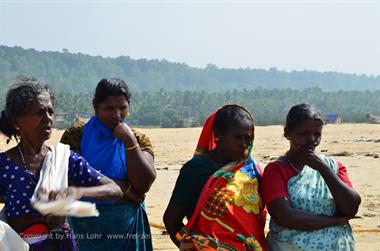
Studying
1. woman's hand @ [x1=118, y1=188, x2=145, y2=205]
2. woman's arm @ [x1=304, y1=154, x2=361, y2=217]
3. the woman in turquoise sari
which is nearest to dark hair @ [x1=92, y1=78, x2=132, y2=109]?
the woman in turquoise sari

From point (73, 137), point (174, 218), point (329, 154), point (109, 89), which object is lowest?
point (329, 154)

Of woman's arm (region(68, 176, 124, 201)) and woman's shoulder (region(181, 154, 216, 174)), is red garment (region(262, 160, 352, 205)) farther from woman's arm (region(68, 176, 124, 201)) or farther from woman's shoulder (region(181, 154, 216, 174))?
woman's arm (region(68, 176, 124, 201))

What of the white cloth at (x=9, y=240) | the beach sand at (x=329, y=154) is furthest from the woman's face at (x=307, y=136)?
the beach sand at (x=329, y=154)

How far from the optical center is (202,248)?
13.5 ft

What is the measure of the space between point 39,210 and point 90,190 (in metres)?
0.34

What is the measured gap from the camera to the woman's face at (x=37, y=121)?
3746 mm

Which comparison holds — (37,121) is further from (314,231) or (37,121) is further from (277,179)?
(314,231)

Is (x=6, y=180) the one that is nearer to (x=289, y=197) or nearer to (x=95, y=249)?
(x=95, y=249)

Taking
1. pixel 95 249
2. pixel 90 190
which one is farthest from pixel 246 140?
pixel 95 249

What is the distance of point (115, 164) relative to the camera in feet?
15.0

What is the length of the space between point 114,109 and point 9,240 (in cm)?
126

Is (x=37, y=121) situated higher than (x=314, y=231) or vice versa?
(x=37, y=121)

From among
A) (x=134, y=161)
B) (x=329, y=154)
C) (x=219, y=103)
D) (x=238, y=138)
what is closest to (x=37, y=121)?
(x=134, y=161)

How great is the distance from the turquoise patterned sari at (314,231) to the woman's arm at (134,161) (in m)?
0.85
